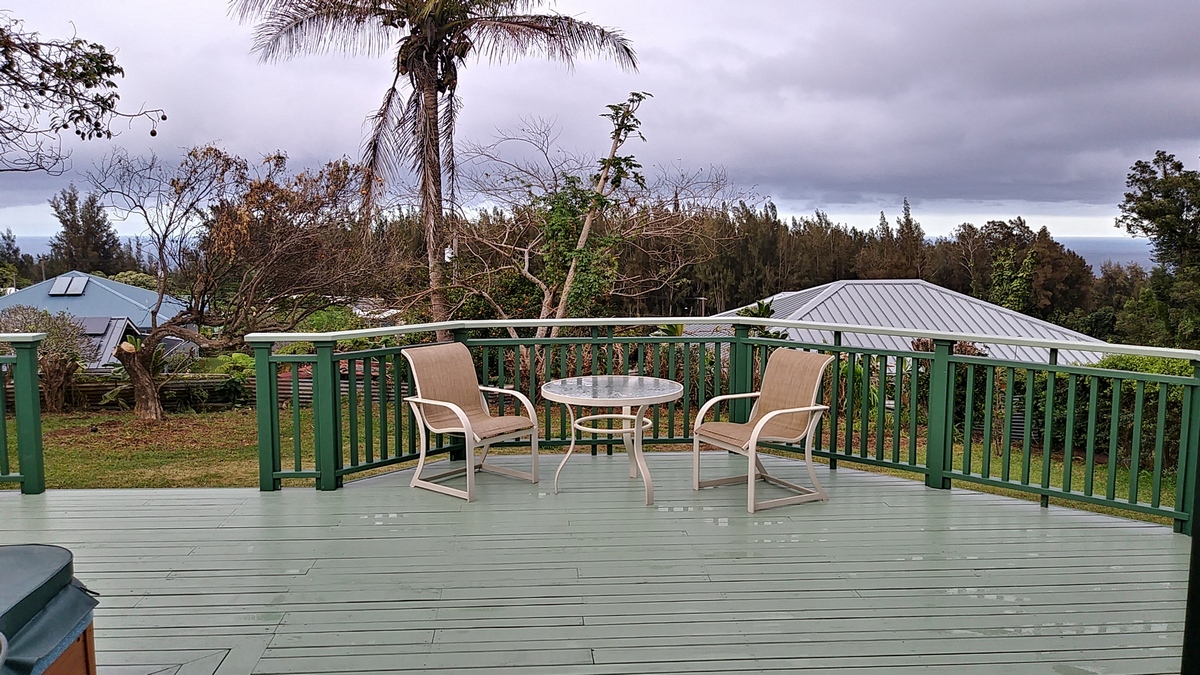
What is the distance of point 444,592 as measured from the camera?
320cm

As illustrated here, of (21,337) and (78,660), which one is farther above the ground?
(21,337)

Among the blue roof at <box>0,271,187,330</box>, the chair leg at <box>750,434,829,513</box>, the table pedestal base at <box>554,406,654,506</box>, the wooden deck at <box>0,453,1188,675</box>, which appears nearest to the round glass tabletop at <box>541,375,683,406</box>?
the table pedestal base at <box>554,406,654,506</box>

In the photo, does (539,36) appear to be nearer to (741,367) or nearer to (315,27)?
(315,27)

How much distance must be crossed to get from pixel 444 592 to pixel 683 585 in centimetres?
95

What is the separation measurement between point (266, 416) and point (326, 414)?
1.05ft

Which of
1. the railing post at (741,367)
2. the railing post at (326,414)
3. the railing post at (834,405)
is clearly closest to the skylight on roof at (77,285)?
the railing post at (326,414)

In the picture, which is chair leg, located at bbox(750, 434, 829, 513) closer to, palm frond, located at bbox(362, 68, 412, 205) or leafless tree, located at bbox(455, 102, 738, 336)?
leafless tree, located at bbox(455, 102, 738, 336)

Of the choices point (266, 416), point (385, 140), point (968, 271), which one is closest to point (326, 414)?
point (266, 416)

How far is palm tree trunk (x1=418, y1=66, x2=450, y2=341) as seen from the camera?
38.4 feet

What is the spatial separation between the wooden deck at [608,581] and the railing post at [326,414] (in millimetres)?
154

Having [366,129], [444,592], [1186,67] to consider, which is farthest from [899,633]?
[1186,67]

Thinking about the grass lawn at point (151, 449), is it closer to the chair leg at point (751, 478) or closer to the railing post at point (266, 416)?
the railing post at point (266, 416)

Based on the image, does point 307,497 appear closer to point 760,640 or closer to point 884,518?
point 760,640

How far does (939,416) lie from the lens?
4.65 meters
